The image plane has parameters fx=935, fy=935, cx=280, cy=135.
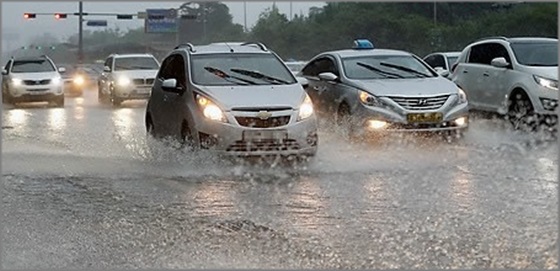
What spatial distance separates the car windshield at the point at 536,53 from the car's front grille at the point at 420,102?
269 cm

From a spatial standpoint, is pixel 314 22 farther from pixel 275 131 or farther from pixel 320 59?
pixel 275 131

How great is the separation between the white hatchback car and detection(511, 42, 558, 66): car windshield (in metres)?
4.66

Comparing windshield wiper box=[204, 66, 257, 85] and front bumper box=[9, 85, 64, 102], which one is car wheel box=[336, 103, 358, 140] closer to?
windshield wiper box=[204, 66, 257, 85]

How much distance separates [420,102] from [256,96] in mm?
2715

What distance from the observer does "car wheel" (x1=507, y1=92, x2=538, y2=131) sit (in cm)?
1413

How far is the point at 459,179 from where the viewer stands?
380 inches

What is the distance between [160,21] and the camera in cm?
4181

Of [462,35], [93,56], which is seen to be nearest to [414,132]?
[462,35]

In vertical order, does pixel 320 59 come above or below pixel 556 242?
above

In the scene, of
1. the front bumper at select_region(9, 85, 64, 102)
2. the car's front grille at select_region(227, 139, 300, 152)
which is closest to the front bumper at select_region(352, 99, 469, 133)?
the car's front grille at select_region(227, 139, 300, 152)

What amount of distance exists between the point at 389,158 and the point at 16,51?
18024 millimetres

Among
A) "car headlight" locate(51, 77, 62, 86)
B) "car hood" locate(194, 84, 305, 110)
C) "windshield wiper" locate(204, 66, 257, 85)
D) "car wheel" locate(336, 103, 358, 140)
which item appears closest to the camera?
"car hood" locate(194, 84, 305, 110)

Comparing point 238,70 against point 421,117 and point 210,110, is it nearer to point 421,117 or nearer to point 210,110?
point 210,110

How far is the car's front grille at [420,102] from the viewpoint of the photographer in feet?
41.2
